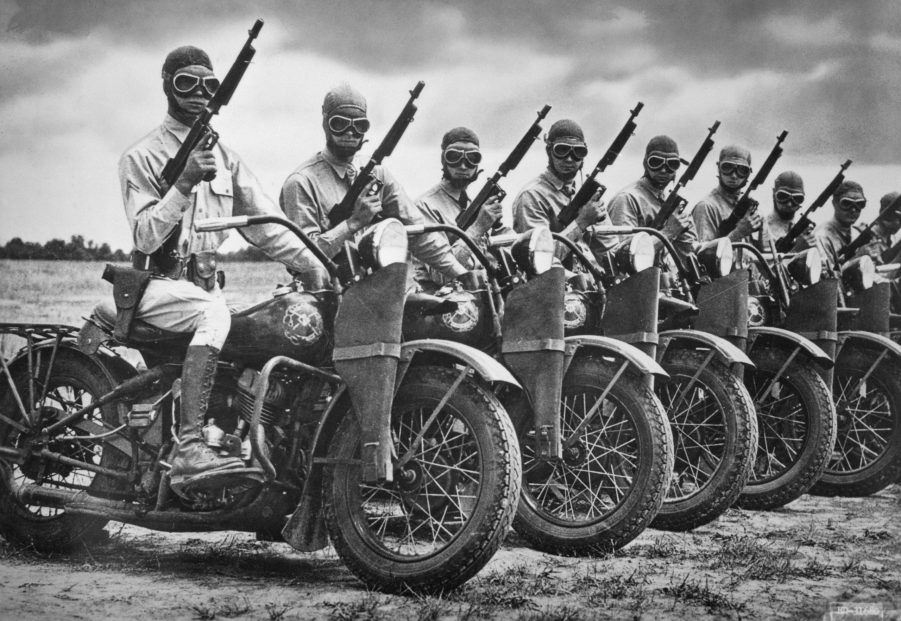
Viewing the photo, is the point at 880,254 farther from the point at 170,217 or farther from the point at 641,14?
the point at 170,217

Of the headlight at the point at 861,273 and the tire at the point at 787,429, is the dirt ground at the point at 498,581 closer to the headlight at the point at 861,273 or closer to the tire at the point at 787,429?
the tire at the point at 787,429

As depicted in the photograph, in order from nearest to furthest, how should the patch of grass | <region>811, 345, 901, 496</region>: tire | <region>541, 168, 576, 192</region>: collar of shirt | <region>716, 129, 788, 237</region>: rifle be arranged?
the patch of grass
<region>541, 168, 576, 192</region>: collar of shirt
<region>811, 345, 901, 496</region>: tire
<region>716, 129, 788, 237</region>: rifle

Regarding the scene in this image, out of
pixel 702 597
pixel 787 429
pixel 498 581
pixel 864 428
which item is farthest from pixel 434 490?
pixel 864 428

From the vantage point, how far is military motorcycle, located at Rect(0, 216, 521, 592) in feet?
14.9

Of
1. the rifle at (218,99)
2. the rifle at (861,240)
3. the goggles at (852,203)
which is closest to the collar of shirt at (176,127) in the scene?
the rifle at (218,99)

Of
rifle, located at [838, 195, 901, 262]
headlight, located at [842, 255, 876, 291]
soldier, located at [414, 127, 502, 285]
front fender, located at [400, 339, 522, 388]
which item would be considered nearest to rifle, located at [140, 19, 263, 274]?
front fender, located at [400, 339, 522, 388]

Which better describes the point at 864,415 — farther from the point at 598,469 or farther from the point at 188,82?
the point at 188,82

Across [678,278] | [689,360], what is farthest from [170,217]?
[678,278]

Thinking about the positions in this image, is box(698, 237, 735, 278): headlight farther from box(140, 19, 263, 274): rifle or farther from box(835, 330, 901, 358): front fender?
box(140, 19, 263, 274): rifle

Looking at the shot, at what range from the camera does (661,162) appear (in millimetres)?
8266

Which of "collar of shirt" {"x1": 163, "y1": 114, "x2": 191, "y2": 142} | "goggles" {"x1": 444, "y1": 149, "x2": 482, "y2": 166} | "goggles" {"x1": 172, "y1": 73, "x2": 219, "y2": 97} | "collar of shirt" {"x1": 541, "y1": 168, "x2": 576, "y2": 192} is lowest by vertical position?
"collar of shirt" {"x1": 163, "y1": 114, "x2": 191, "y2": 142}

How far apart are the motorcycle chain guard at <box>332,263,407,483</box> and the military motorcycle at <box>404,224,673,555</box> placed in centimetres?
44

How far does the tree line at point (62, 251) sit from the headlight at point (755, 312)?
11.3 ft

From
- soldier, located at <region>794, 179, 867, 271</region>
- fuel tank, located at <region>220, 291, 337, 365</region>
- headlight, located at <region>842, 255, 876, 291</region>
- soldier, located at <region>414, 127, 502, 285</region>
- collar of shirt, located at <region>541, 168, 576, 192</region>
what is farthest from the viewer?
soldier, located at <region>794, 179, 867, 271</region>
